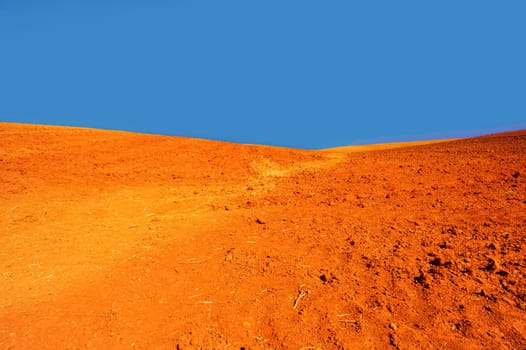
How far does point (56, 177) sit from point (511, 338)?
8150 mm

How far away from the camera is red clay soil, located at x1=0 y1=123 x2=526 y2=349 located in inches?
95.9

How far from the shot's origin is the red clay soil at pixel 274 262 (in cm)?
244

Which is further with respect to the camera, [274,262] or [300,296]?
[274,262]

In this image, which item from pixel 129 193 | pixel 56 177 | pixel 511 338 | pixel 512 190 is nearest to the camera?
pixel 511 338

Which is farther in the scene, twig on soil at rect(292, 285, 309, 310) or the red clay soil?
twig on soil at rect(292, 285, 309, 310)

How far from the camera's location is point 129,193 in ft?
20.6

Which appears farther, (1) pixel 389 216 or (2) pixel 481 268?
(1) pixel 389 216

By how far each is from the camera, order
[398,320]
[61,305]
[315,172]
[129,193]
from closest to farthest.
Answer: [398,320], [61,305], [129,193], [315,172]

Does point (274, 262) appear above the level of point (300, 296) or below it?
above

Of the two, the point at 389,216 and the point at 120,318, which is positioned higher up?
the point at 389,216

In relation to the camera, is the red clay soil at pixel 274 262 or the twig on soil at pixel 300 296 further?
the twig on soil at pixel 300 296

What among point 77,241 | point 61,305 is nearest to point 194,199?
point 77,241

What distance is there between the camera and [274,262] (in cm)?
333

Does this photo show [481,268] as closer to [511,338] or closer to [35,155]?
[511,338]
